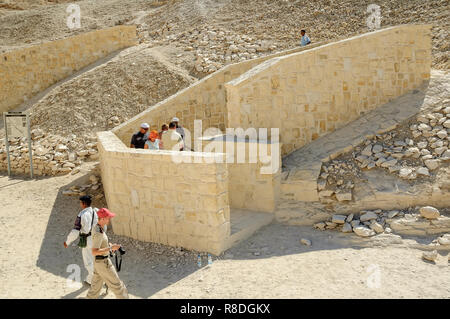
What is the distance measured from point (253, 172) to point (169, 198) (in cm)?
185

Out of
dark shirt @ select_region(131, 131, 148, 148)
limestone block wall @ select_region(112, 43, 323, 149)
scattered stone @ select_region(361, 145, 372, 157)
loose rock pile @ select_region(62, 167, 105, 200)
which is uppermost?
limestone block wall @ select_region(112, 43, 323, 149)

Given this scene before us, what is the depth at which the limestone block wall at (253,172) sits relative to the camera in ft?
27.5

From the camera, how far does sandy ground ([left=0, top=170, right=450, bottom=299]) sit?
6.16m

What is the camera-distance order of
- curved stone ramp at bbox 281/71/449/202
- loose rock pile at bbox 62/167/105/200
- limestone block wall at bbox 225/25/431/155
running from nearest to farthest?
curved stone ramp at bbox 281/71/449/202 < limestone block wall at bbox 225/25/431/155 < loose rock pile at bbox 62/167/105/200

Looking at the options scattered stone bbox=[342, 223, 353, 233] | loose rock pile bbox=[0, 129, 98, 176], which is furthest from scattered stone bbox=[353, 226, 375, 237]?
loose rock pile bbox=[0, 129, 98, 176]

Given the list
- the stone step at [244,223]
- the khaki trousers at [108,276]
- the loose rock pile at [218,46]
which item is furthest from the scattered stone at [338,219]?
the loose rock pile at [218,46]

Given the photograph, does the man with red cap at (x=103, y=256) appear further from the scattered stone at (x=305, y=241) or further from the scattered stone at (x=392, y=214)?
the scattered stone at (x=392, y=214)

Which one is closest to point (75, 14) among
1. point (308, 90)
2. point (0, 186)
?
point (0, 186)

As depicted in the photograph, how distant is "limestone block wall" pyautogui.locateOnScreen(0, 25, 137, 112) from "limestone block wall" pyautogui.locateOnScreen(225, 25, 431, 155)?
832cm

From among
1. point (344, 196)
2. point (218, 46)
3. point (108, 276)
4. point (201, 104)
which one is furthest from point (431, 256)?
point (218, 46)

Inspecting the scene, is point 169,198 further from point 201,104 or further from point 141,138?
point 201,104

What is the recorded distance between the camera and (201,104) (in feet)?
36.6

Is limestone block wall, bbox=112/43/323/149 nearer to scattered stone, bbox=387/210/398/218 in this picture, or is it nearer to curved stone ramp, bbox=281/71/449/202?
curved stone ramp, bbox=281/71/449/202

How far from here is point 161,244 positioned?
7.61 m
